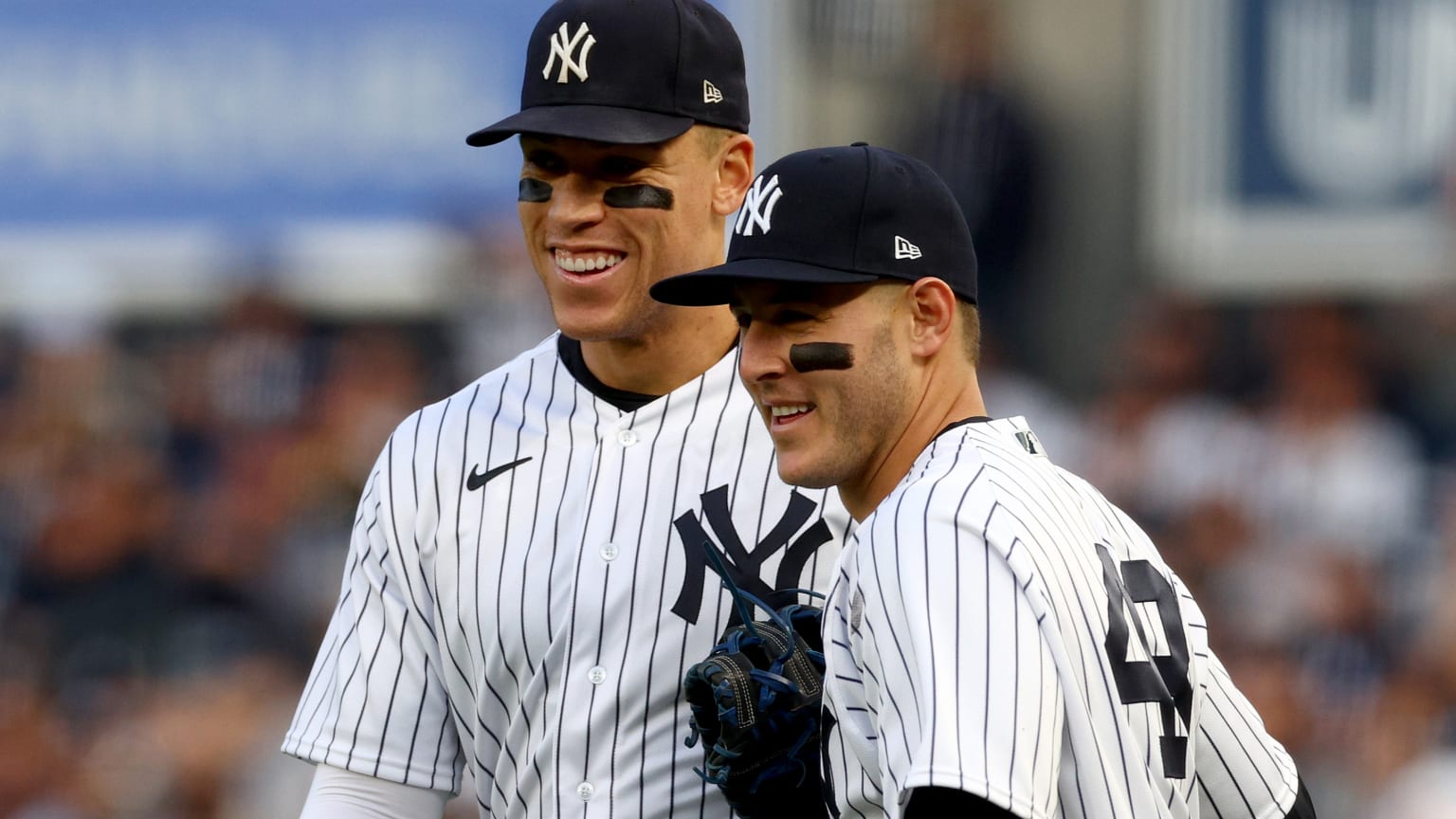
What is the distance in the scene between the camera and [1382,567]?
16.4ft

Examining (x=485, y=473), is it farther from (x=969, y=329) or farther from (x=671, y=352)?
(x=969, y=329)

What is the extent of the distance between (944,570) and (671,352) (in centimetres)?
81

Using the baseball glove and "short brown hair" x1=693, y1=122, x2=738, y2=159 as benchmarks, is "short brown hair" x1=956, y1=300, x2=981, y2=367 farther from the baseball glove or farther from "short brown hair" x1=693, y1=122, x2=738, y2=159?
"short brown hair" x1=693, y1=122, x2=738, y2=159

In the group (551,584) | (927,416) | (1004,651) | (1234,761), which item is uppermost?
(927,416)

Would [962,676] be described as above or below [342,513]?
above

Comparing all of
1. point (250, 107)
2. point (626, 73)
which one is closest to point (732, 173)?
point (626, 73)

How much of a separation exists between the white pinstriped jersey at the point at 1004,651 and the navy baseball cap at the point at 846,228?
7.2 inches

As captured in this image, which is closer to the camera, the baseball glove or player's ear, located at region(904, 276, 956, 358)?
player's ear, located at region(904, 276, 956, 358)

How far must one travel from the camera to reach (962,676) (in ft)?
5.79

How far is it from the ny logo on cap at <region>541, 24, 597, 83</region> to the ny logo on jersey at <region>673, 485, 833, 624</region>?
0.55 meters

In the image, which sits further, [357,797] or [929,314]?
[357,797]

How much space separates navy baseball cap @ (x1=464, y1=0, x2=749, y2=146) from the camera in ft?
7.70

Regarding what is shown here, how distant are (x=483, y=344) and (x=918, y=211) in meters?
4.09

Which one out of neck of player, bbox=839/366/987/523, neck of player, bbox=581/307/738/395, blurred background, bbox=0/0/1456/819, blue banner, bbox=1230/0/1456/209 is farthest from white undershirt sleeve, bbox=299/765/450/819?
blue banner, bbox=1230/0/1456/209
